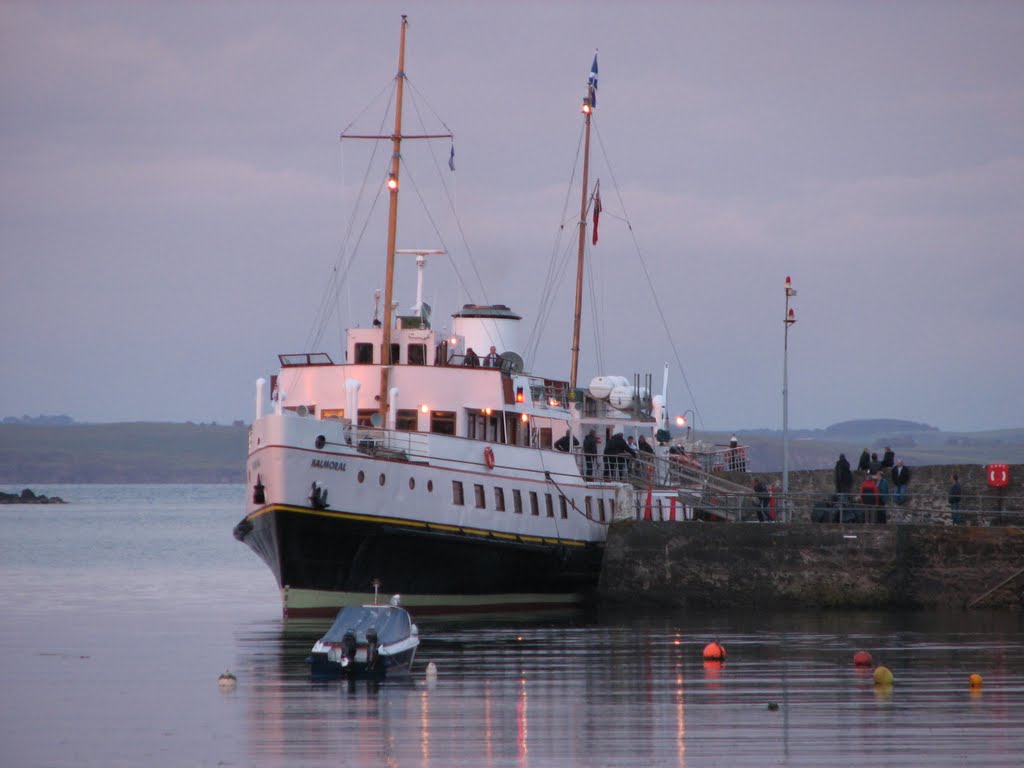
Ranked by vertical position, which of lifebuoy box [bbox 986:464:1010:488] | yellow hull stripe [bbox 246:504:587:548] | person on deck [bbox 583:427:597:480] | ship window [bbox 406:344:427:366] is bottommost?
yellow hull stripe [bbox 246:504:587:548]

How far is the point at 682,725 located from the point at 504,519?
18.5 m

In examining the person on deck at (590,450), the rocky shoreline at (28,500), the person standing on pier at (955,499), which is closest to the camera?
the person standing on pier at (955,499)

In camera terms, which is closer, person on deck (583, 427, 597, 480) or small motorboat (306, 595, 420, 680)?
small motorboat (306, 595, 420, 680)

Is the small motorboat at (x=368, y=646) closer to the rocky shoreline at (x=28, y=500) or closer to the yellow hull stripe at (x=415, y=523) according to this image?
the yellow hull stripe at (x=415, y=523)

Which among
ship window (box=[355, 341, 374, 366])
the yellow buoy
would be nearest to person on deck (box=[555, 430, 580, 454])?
ship window (box=[355, 341, 374, 366])

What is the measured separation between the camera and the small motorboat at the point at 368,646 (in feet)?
87.7

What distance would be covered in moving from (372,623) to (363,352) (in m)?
14.9

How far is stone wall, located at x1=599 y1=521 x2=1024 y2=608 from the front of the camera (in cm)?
3925

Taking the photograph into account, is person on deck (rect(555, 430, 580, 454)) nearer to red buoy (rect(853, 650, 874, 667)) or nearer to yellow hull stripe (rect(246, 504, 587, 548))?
yellow hull stripe (rect(246, 504, 587, 548))

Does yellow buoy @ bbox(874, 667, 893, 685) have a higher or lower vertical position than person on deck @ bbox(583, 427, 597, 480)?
lower

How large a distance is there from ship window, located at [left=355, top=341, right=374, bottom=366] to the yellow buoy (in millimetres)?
19213

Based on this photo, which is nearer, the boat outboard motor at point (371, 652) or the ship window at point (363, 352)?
the boat outboard motor at point (371, 652)

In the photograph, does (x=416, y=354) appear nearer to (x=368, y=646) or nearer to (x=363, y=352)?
(x=363, y=352)

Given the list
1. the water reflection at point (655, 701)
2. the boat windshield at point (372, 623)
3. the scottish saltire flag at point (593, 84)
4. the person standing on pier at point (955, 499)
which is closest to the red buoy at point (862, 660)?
the water reflection at point (655, 701)
